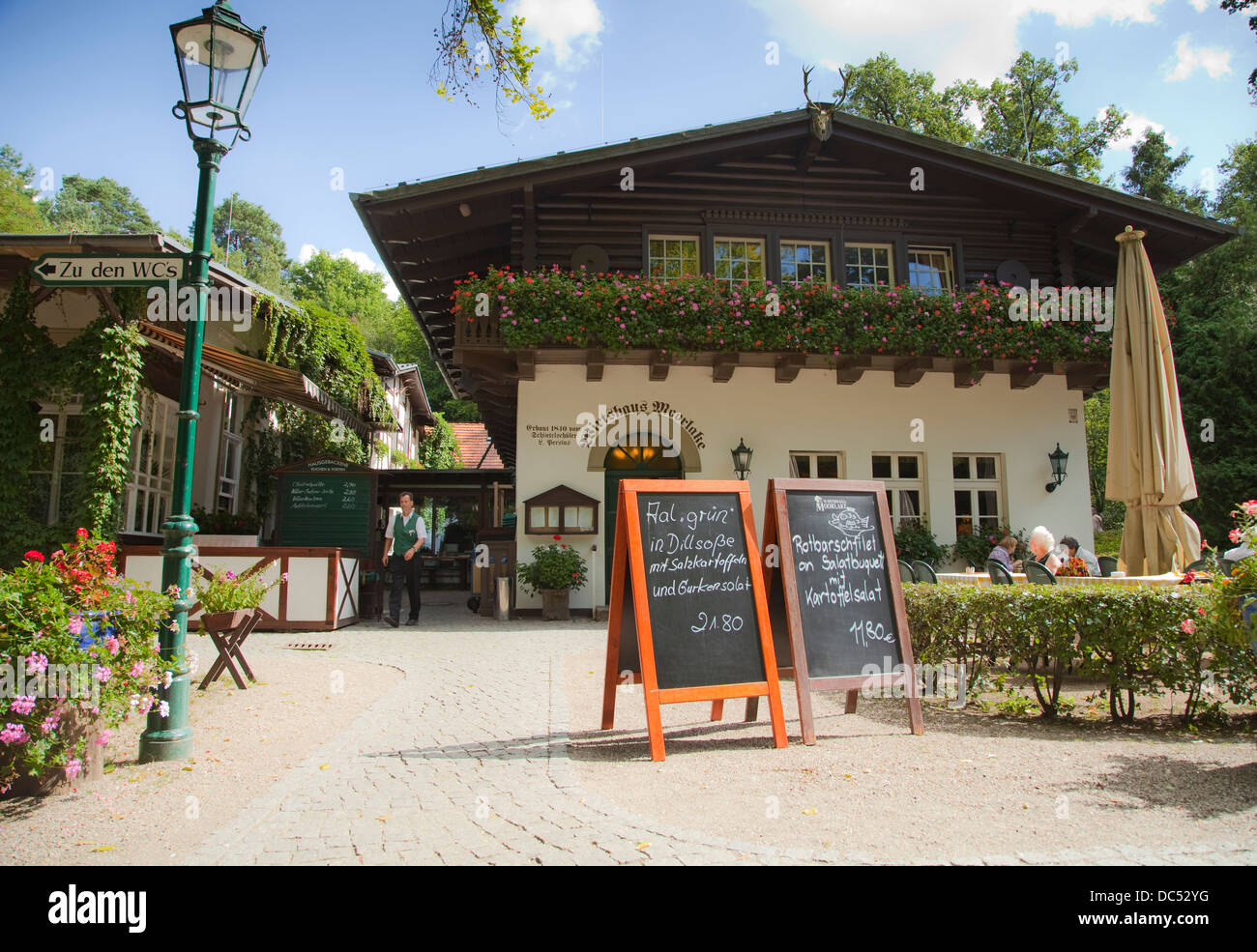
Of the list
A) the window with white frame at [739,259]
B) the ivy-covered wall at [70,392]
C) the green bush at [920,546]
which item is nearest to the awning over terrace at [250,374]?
the ivy-covered wall at [70,392]

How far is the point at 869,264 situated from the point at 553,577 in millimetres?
7903

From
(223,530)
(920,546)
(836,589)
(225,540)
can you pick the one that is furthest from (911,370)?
(223,530)

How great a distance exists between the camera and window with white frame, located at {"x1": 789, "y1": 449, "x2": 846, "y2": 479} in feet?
43.0

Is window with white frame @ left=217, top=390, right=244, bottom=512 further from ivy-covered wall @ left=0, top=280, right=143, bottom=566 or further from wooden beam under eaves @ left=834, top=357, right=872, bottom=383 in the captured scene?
wooden beam under eaves @ left=834, top=357, right=872, bottom=383

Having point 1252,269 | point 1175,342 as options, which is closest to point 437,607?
point 1175,342

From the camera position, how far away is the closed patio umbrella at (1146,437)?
26.0ft

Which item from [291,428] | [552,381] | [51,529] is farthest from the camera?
[291,428]

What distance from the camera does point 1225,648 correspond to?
4973mm

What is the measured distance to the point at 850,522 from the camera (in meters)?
5.64

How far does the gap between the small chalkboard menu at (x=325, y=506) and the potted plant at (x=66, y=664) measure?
762cm

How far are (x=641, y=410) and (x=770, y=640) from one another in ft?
26.4

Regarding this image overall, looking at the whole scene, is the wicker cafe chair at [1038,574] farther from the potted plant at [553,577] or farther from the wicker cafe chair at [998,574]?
the potted plant at [553,577]

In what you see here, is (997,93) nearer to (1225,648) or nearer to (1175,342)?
(1175,342)

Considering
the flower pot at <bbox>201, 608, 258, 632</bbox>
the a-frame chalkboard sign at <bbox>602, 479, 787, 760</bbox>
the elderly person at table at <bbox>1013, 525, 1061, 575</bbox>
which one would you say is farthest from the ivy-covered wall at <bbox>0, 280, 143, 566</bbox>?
the elderly person at table at <bbox>1013, 525, 1061, 575</bbox>
